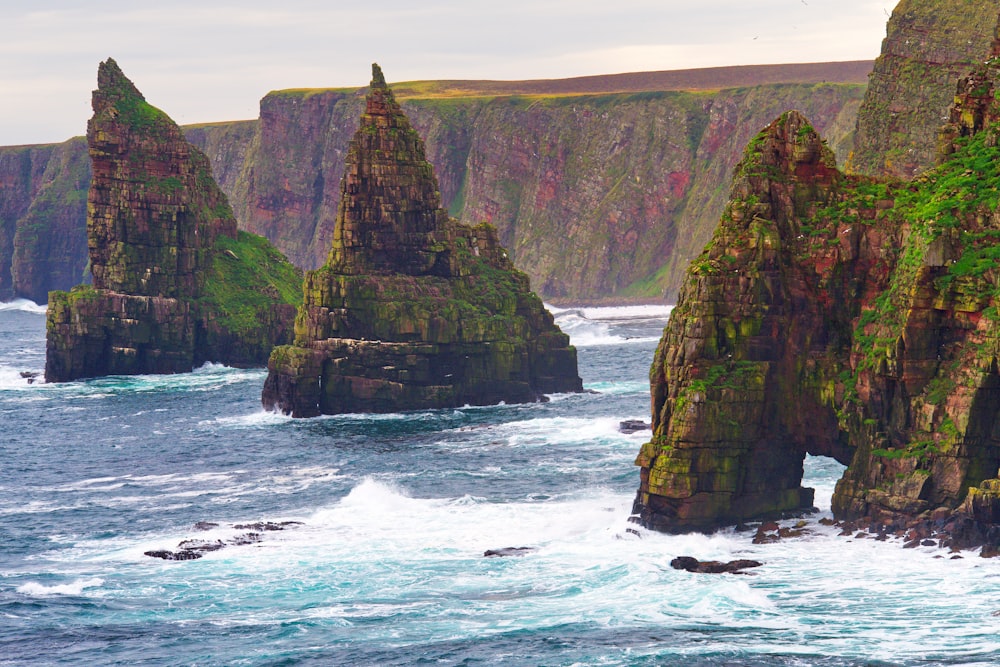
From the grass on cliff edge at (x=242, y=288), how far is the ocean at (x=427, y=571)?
60.9 metres

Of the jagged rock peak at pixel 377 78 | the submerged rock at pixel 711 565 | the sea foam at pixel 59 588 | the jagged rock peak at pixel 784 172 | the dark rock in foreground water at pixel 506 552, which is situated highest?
the jagged rock peak at pixel 377 78

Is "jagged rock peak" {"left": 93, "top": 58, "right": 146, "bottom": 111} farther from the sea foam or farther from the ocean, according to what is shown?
the sea foam

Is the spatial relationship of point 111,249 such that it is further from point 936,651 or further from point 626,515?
point 936,651

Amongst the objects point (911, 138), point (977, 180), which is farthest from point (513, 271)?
point (977, 180)

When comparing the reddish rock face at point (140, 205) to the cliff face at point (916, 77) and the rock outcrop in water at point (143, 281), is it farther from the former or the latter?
the cliff face at point (916, 77)

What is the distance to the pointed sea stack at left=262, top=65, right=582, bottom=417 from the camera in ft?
435

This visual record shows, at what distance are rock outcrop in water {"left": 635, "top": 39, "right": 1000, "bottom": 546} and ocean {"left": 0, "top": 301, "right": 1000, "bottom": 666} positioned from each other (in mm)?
2804

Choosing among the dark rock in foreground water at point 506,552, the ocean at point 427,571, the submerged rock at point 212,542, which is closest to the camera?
the ocean at point 427,571

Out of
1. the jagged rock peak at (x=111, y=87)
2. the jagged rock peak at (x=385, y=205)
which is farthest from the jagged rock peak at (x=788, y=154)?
the jagged rock peak at (x=111, y=87)

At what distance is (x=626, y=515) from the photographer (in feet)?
273

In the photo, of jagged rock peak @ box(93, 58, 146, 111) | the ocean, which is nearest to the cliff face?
the ocean

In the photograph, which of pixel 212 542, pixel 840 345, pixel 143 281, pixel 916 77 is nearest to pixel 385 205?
pixel 143 281

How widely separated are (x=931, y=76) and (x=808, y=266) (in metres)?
98.4

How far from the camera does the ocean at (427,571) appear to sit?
63.2m
